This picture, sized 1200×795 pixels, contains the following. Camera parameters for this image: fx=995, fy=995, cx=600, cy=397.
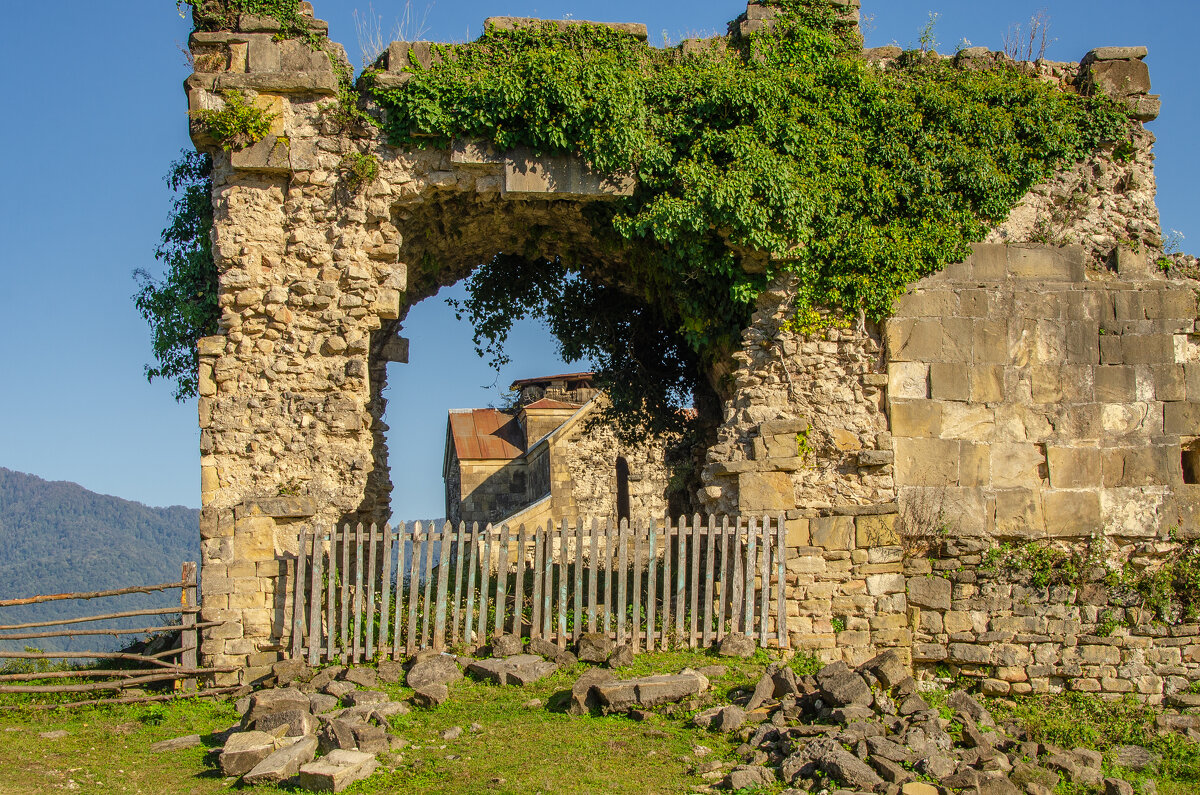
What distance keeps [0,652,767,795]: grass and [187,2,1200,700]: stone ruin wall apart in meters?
2.01

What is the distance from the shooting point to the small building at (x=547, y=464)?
22.9 m

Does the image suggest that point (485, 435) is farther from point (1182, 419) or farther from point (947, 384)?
point (1182, 419)

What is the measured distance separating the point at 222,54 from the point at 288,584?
5867 mm

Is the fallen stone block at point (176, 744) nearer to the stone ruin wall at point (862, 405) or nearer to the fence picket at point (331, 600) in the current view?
the fence picket at point (331, 600)

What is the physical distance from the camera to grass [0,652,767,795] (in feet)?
23.4

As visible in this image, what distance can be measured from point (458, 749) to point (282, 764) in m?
1.36

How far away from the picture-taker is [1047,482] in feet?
35.6

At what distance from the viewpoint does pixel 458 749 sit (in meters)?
7.79

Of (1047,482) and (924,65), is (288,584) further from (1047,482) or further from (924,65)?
(924,65)

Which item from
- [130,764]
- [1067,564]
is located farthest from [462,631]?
[1067,564]

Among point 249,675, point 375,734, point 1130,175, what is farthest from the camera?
point 1130,175

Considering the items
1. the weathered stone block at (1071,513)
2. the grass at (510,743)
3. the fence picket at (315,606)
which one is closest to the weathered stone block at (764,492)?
the grass at (510,743)

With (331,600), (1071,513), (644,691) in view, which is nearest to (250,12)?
(331,600)

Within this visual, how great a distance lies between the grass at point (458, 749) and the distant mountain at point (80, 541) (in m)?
78.8
